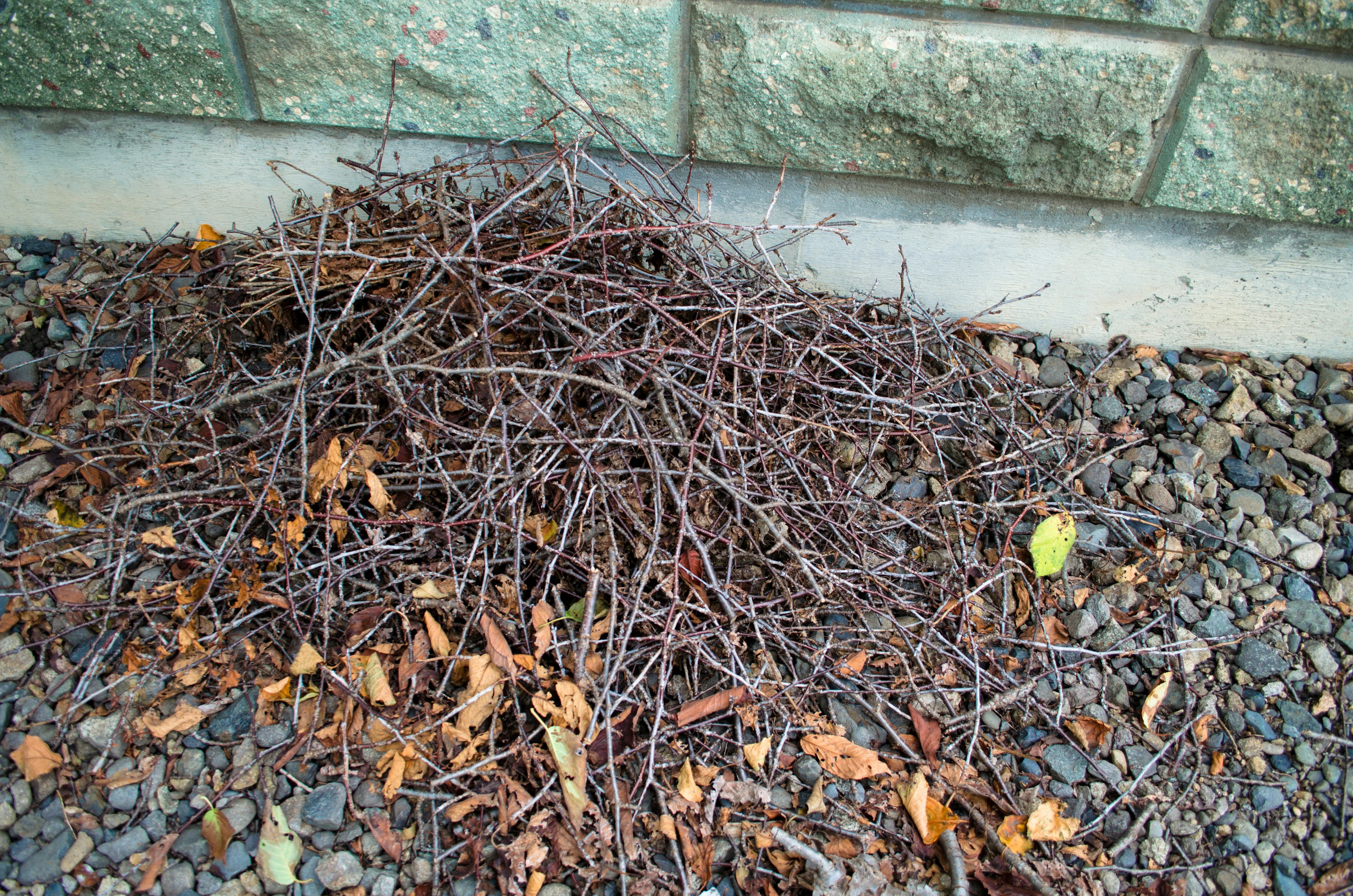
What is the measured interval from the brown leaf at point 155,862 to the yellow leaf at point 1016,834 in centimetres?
168

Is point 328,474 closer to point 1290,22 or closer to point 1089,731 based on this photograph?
point 1089,731

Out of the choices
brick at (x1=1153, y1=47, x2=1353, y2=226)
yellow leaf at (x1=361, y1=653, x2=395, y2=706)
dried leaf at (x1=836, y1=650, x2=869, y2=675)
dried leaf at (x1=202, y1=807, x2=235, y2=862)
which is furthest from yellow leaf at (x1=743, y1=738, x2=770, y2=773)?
brick at (x1=1153, y1=47, x2=1353, y2=226)

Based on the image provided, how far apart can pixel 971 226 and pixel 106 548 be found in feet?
8.50

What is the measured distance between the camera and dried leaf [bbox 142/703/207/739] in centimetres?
168

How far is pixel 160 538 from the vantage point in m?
1.85

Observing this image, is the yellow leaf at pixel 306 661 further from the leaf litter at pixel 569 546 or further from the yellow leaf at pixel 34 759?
the yellow leaf at pixel 34 759

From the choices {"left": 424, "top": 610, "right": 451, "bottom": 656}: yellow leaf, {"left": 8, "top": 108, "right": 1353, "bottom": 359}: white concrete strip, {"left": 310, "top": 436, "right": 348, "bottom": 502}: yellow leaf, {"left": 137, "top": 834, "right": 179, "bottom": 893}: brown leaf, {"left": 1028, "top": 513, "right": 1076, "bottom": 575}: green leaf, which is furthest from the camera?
{"left": 8, "top": 108, "right": 1353, "bottom": 359}: white concrete strip

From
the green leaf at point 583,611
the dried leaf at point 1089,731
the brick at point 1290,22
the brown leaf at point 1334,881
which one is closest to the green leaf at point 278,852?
the green leaf at point 583,611

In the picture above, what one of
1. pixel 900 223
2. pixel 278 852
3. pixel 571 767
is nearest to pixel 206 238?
pixel 278 852

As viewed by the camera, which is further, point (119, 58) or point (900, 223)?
point (900, 223)

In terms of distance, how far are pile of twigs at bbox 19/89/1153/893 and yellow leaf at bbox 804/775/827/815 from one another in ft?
0.08

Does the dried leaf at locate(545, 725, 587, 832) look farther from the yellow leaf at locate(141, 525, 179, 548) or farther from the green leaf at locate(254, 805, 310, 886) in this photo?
the yellow leaf at locate(141, 525, 179, 548)

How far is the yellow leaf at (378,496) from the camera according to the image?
1.89 metres

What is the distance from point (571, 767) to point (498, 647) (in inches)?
12.0
